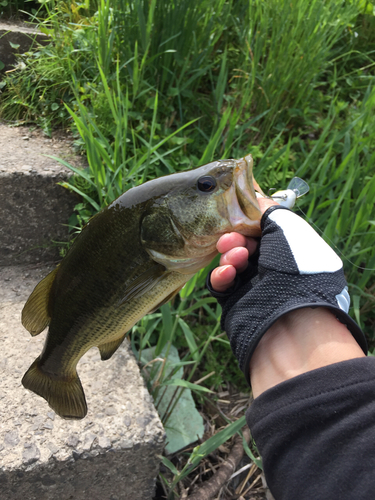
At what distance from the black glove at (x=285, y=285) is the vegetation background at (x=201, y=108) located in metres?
0.58

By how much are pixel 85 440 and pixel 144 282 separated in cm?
77

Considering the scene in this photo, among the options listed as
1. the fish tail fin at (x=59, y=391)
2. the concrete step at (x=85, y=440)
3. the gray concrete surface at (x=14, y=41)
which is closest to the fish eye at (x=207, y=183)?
the fish tail fin at (x=59, y=391)

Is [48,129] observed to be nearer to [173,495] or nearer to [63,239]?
[63,239]

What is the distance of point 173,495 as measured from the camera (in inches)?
62.4

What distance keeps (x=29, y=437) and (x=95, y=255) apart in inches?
33.2

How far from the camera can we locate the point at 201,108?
2355mm

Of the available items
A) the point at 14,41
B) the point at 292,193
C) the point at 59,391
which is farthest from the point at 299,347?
the point at 14,41

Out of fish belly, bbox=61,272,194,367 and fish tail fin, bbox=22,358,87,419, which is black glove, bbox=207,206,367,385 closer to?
fish belly, bbox=61,272,194,367

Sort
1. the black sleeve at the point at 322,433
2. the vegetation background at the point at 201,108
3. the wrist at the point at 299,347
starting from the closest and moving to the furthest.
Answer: the black sleeve at the point at 322,433 → the wrist at the point at 299,347 → the vegetation background at the point at 201,108

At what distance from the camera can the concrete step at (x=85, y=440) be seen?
4.51 feet

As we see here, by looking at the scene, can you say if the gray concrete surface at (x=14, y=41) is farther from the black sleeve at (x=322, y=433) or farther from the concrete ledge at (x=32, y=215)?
the black sleeve at (x=322, y=433)

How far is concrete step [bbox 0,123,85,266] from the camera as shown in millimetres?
2084

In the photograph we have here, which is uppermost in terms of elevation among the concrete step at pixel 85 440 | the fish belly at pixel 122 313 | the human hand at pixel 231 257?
the human hand at pixel 231 257

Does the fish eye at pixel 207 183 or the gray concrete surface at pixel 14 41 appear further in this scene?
the gray concrete surface at pixel 14 41
